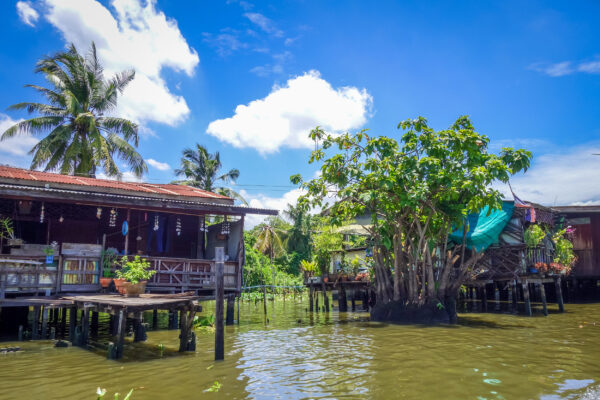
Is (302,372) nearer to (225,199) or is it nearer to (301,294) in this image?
(225,199)

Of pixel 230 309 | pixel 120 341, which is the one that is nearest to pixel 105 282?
pixel 120 341

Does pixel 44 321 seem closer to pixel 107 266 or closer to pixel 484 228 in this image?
pixel 107 266

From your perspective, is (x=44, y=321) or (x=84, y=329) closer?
(x=84, y=329)

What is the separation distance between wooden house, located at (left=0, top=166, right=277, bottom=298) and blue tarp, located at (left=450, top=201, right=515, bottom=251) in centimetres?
786

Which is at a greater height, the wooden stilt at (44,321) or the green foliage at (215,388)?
the wooden stilt at (44,321)

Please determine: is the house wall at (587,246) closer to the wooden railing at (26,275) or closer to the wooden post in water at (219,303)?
the wooden post in water at (219,303)

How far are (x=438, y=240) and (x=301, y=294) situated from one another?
19.7 metres

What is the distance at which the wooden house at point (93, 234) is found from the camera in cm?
1287

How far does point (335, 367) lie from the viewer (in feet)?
27.9

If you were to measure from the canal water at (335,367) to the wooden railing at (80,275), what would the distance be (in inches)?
67.5

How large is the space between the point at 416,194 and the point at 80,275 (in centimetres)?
1086

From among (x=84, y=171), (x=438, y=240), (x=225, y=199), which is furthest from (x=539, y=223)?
(x=84, y=171)

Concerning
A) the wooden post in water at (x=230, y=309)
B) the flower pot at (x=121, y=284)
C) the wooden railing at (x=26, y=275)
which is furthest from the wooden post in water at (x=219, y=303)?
the wooden post in water at (x=230, y=309)

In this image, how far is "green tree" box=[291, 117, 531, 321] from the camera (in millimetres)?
14234
